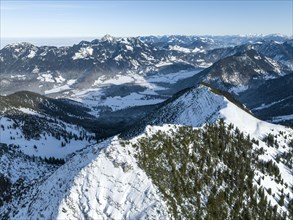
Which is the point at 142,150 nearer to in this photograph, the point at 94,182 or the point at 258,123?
the point at 94,182

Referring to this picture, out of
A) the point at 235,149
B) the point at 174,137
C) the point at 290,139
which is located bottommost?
the point at 290,139

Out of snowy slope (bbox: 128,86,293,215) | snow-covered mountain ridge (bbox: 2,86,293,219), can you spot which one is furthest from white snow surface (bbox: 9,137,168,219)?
snowy slope (bbox: 128,86,293,215)

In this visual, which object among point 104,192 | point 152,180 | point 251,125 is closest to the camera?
point 104,192

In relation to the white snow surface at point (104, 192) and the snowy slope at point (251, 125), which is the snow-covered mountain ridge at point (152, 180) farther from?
the snowy slope at point (251, 125)

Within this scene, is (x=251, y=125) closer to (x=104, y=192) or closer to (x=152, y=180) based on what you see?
(x=152, y=180)

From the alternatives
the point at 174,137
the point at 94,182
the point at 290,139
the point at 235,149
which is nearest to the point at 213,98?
the point at 290,139

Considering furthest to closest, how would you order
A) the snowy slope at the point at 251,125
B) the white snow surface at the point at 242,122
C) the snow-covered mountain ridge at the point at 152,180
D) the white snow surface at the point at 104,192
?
1. the white snow surface at the point at 242,122
2. the snowy slope at the point at 251,125
3. the snow-covered mountain ridge at the point at 152,180
4. the white snow surface at the point at 104,192

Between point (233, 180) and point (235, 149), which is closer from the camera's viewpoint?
point (233, 180)

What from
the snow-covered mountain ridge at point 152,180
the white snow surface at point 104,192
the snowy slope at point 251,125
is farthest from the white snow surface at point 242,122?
the white snow surface at point 104,192

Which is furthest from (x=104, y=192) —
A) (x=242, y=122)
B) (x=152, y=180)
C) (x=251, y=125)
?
(x=251, y=125)

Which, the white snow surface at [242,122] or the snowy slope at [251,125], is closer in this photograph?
the snowy slope at [251,125]

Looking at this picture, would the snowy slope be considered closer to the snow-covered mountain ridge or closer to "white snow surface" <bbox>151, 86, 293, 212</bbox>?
"white snow surface" <bbox>151, 86, 293, 212</bbox>
